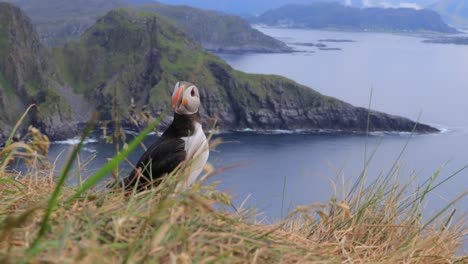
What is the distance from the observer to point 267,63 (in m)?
189

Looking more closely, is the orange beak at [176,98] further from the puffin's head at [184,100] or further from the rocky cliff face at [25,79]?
the rocky cliff face at [25,79]

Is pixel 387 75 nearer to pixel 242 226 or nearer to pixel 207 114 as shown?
pixel 207 114

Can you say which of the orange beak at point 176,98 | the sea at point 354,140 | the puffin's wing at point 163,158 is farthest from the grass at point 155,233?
the orange beak at point 176,98

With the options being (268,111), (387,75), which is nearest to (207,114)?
(268,111)

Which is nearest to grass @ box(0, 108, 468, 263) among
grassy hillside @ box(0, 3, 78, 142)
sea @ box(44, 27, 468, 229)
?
sea @ box(44, 27, 468, 229)

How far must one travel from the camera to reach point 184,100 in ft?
17.5

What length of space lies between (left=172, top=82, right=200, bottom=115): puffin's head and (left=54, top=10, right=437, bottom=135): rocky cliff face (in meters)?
88.9

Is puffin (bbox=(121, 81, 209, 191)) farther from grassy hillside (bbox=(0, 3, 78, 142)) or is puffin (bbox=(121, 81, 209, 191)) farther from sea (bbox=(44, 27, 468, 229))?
grassy hillside (bbox=(0, 3, 78, 142))

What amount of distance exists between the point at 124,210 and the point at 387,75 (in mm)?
153426

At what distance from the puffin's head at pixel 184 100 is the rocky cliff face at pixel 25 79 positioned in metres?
117

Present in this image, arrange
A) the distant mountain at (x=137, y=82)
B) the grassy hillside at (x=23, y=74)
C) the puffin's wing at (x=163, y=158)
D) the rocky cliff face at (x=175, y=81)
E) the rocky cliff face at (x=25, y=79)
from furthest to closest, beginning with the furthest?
the grassy hillside at (x=23, y=74), the rocky cliff face at (x=25, y=79), the distant mountain at (x=137, y=82), the rocky cliff face at (x=175, y=81), the puffin's wing at (x=163, y=158)

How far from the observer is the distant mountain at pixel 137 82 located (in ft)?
398

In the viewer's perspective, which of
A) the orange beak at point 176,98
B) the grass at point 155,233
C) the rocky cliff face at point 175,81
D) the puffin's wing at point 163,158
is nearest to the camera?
the grass at point 155,233

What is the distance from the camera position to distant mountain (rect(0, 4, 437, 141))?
398 ft
